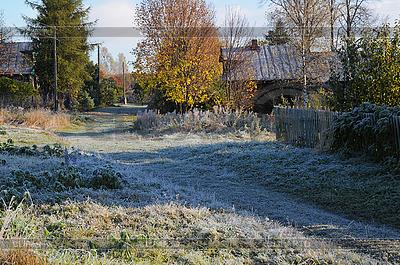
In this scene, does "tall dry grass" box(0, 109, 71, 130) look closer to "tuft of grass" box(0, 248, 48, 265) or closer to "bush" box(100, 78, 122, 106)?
"tuft of grass" box(0, 248, 48, 265)

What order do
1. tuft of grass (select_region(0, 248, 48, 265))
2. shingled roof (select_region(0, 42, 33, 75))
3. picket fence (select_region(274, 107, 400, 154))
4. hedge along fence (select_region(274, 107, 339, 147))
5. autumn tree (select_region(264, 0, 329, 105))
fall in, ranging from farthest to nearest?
shingled roof (select_region(0, 42, 33, 75)) → autumn tree (select_region(264, 0, 329, 105)) → hedge along fence (select_region(274, 107, 339, 147)) → picket fence (select_region(274, 107, 400, 154)) → tuft of grass (select_region(0, 248, 48, 265))

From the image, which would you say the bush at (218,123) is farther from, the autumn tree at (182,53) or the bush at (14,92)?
the bush at (14,92)

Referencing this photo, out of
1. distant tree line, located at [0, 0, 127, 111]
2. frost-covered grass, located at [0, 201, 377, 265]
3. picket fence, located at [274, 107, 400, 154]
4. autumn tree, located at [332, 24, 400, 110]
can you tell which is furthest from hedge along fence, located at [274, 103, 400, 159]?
distant tree line, located at [0, 0, 127, 111]

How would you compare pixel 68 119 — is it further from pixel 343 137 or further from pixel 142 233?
pixel 142 233

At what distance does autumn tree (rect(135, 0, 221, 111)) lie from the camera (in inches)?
901

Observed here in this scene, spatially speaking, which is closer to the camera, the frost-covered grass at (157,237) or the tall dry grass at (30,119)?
the frost-covered grass at (157,237)

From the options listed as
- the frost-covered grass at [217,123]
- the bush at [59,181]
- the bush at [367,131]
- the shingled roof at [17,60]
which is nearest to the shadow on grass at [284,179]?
the bush at [367,131]

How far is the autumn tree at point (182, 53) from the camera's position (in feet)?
75.1

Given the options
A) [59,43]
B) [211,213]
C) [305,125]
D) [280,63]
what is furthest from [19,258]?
[59,43]

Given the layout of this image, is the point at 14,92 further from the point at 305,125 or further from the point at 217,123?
the point at 305,125

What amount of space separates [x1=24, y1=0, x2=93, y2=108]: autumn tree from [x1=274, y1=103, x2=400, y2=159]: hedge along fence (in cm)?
2415

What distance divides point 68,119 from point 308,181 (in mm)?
19593

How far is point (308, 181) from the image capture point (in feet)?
A: 29.5

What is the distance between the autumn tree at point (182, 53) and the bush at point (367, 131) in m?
12.7
